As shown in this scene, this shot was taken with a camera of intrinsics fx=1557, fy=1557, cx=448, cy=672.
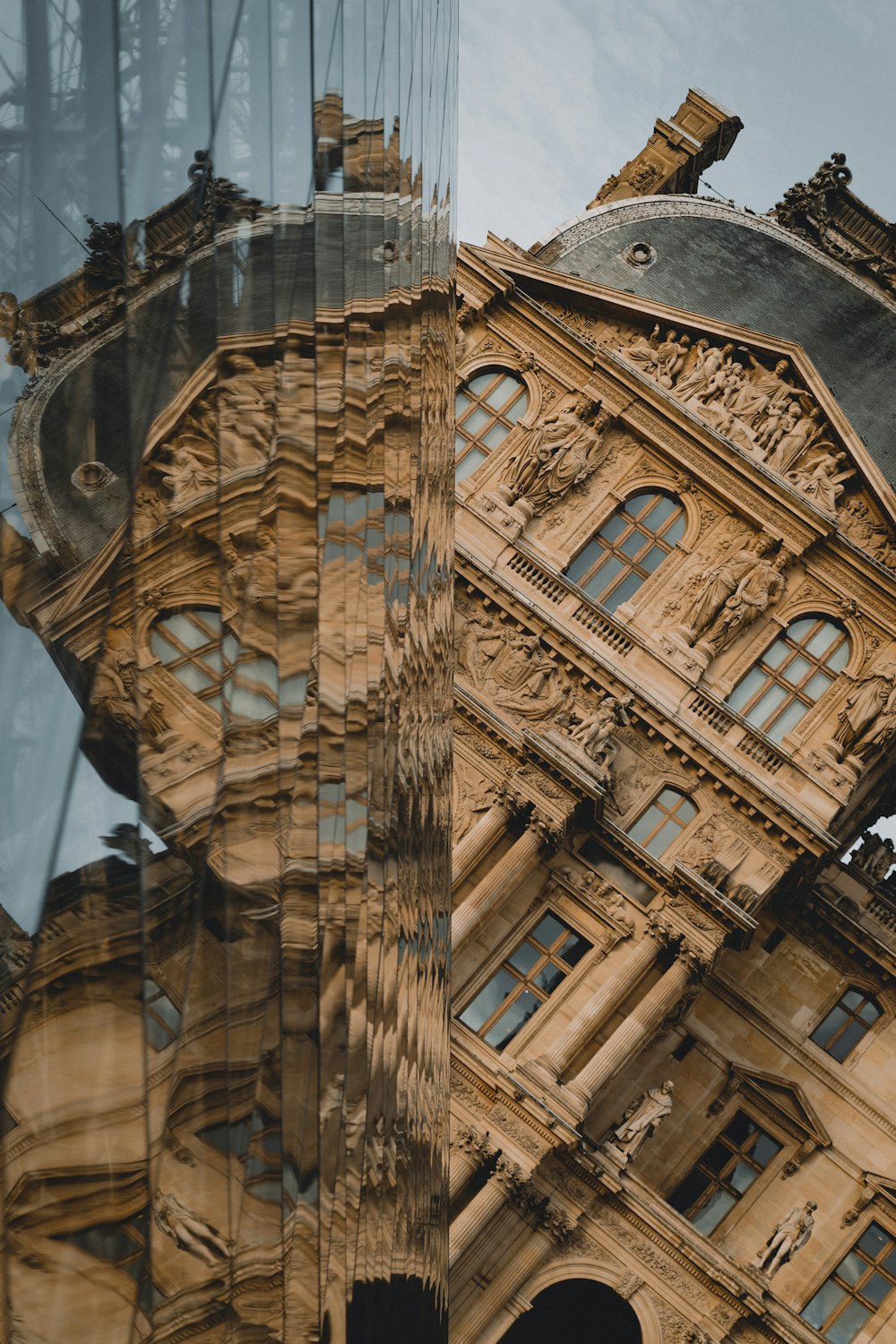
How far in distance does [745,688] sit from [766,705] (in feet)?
1.53

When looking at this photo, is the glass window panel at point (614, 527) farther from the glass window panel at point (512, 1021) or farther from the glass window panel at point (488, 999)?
the glass window panel at point (512, 1021)

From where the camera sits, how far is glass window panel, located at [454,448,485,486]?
28.6 meters

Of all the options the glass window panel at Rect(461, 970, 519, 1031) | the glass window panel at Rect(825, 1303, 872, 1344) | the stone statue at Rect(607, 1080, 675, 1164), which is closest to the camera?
the stone statue at Rect(607, 1080, 675, 1164)

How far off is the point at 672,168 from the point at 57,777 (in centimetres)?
3768

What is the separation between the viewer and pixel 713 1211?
83.1 feet

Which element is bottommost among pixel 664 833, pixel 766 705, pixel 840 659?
pixel 664 833

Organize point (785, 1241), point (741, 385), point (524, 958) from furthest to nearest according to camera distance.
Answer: point (741, 385)
point (524, 958)
point (785, 1241)

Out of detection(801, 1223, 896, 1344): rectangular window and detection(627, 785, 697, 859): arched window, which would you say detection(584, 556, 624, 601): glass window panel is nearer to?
detection(627, 785, 697, 859): arched window

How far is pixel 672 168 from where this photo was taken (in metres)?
39.2

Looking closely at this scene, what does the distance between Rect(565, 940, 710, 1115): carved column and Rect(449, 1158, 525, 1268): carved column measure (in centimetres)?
146

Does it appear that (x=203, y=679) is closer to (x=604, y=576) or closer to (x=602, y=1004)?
(x=602, y=1004)

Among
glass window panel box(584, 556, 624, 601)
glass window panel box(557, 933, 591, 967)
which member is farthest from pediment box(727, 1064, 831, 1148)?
glass window panel box(584, 556, 624, 601)

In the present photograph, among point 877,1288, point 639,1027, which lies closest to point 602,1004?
point 639,1027

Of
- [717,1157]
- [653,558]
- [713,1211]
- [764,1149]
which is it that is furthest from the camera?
→ [653,558]
